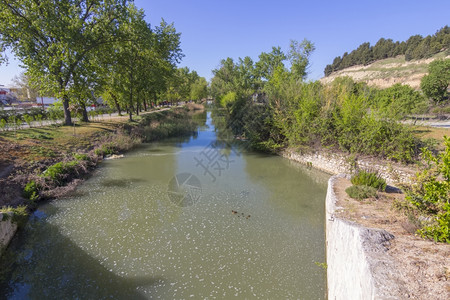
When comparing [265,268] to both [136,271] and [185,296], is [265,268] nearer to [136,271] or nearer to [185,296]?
[185,296]

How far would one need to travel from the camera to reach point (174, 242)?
7.28m

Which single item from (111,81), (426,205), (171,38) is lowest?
(426,205)

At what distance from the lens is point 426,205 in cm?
538

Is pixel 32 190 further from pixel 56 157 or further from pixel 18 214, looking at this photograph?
pixel 56 157

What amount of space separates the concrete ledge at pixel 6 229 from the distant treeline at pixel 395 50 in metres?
97.4

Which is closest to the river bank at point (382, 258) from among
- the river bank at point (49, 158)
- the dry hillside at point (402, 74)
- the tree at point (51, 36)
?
the river bank at point (49, 158)

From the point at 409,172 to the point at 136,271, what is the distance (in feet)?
41.5

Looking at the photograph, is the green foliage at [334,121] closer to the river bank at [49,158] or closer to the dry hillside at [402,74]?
the river bank at [49,158]

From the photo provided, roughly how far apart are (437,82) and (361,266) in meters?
43.2

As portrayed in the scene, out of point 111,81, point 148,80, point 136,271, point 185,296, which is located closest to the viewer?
point 185,296

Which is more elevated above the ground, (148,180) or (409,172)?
(409,172)

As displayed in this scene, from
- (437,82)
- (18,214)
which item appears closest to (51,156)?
(18,214)

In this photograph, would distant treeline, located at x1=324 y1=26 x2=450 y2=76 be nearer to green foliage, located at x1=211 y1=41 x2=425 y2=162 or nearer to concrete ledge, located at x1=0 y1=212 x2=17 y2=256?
green foliage, located at x1=211 y1=41 x2=425 y2=162

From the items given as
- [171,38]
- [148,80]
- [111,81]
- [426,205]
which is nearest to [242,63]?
[171,38]
